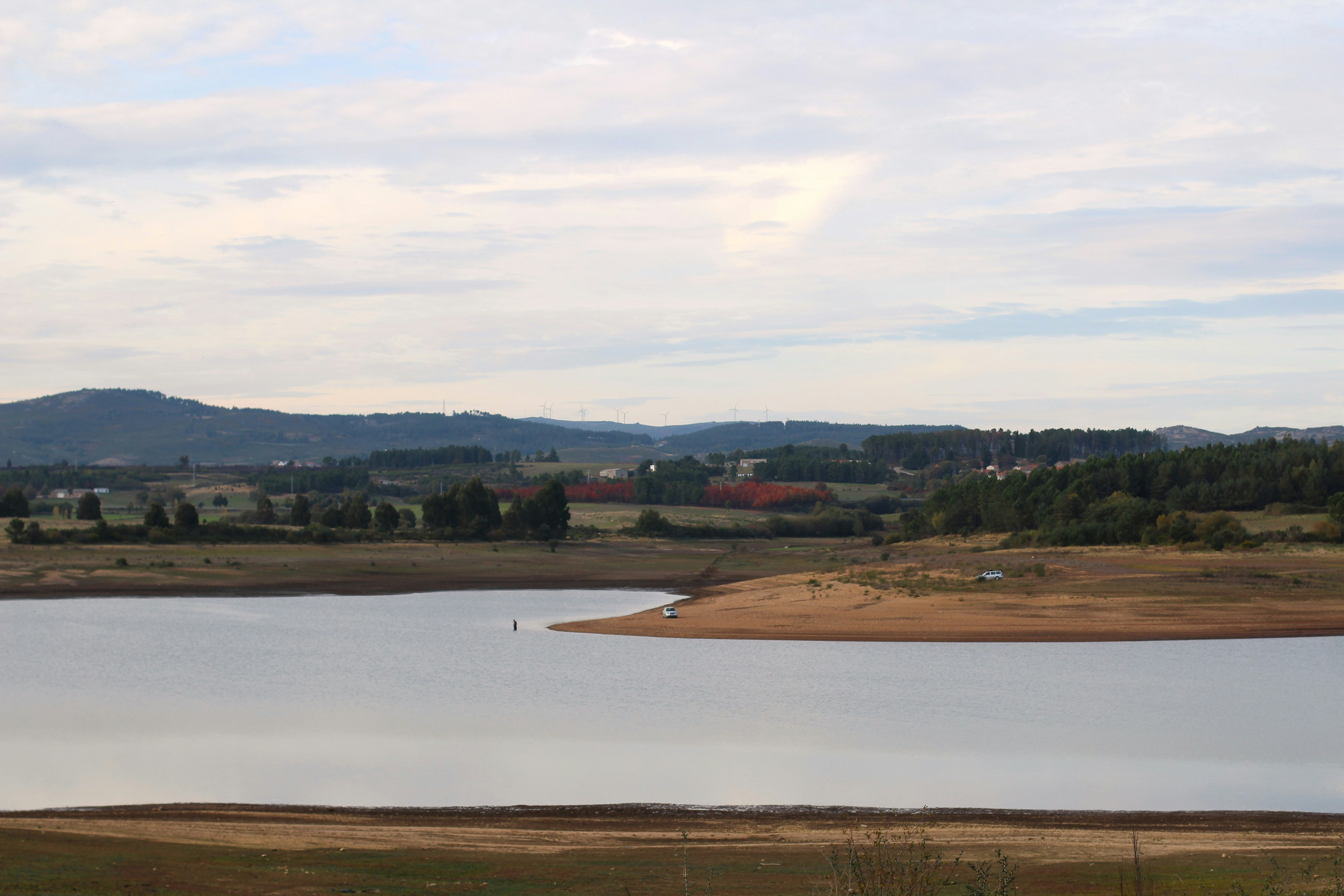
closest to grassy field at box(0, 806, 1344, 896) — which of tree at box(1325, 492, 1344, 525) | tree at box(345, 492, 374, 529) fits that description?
tree at box(1325, 492, 1344, 525)

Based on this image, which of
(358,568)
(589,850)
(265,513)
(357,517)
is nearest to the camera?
(589,850)

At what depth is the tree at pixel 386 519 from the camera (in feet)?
384

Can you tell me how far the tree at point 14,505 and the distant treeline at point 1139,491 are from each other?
90014 mm

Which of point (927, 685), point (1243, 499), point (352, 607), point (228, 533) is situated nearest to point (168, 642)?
point (352, 607)

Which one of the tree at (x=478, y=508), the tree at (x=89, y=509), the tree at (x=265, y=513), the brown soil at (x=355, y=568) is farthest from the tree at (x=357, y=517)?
the tree at (x=89, y=509)

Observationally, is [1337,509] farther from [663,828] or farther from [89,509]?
[89,509]

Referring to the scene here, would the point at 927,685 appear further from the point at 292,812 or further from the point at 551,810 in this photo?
the point at 292,812

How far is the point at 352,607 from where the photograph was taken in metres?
73.1

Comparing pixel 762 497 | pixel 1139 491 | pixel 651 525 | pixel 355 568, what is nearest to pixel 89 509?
pixel 355 568

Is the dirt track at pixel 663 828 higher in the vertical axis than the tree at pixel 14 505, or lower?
lower

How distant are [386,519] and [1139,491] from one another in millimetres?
69283

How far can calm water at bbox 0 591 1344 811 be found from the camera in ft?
85.9

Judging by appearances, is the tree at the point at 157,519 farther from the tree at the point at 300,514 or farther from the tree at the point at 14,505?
the tree at the point at 14,505

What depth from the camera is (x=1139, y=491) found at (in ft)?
344
